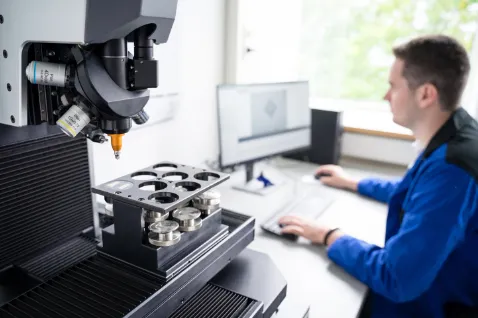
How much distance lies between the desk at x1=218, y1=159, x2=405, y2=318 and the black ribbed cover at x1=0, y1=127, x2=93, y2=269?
570 mm

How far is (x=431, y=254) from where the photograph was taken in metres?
0.98

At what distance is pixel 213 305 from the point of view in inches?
27.7

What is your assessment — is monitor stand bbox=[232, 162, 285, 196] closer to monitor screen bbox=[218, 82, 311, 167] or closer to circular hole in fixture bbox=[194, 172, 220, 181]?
monitor screen bbox=[218, 82, 311, 167]

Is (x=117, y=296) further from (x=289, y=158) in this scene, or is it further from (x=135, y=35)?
(x=289, y=158)

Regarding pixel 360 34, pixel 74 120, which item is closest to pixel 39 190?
pixel 74 120

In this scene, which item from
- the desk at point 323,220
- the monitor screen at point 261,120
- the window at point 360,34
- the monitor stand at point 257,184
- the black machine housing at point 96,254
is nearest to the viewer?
the black machine housing at point 96,254

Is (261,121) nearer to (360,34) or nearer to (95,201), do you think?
(95,201)

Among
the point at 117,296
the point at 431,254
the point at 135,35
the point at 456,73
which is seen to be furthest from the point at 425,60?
the point at 117,296

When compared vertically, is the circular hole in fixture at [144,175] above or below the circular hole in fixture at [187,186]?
above

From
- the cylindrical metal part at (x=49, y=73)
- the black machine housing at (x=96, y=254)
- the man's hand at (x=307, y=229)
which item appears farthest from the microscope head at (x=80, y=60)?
the man's hand at (x=307, y=229)

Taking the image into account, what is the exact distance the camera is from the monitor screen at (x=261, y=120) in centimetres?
151

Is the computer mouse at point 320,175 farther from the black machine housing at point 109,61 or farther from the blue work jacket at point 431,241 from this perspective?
the black machine housing at point 109,61

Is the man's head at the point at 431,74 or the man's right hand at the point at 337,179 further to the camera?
the man's right hand at the point at 337,179

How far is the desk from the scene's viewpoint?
0.99 meters
